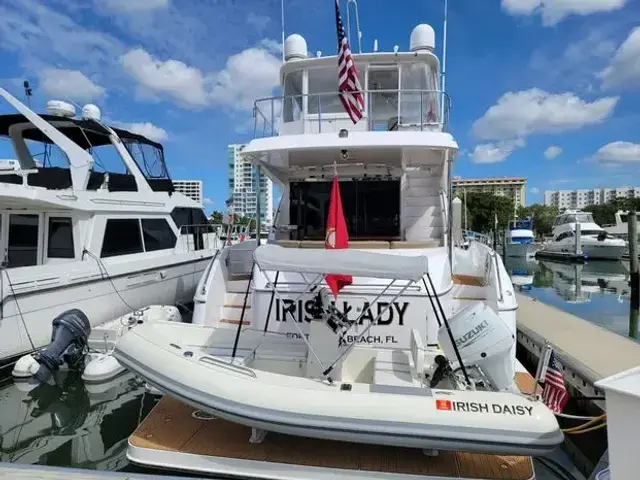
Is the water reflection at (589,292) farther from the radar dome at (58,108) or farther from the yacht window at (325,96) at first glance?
the radar dome at (58,108)

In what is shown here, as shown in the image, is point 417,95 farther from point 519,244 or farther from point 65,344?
point 519,244

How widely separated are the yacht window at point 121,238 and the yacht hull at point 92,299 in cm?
56

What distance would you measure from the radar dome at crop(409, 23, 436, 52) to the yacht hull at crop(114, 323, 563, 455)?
585 centimetres

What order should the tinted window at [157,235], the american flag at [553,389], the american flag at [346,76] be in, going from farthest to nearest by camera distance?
the tinted window at [157,235]
the american flag at [346,76]
the american flag at [553,389]

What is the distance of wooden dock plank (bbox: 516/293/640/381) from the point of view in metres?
5.43

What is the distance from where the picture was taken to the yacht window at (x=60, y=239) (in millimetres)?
7633

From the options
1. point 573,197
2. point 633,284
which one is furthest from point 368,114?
point 573,197

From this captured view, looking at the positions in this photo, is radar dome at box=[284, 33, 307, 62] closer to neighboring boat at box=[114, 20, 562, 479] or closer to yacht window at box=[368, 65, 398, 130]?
Result: neighboring boat at box=[114, 20, 562, 479]

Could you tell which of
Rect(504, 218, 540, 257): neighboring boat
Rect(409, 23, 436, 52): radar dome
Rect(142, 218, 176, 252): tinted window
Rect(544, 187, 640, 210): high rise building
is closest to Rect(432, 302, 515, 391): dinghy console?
Rect(409, 23, 436, 52): radar dome

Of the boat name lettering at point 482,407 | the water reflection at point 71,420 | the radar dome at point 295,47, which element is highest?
the radar dome at point 295,47

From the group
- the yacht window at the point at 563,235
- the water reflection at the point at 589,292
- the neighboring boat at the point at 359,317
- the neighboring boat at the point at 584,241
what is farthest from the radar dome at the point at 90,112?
the yacht window at the point at 563,235

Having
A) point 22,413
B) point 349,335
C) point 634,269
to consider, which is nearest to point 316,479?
point 349,335

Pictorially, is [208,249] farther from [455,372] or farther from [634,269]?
[634,269]

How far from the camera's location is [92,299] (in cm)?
736
